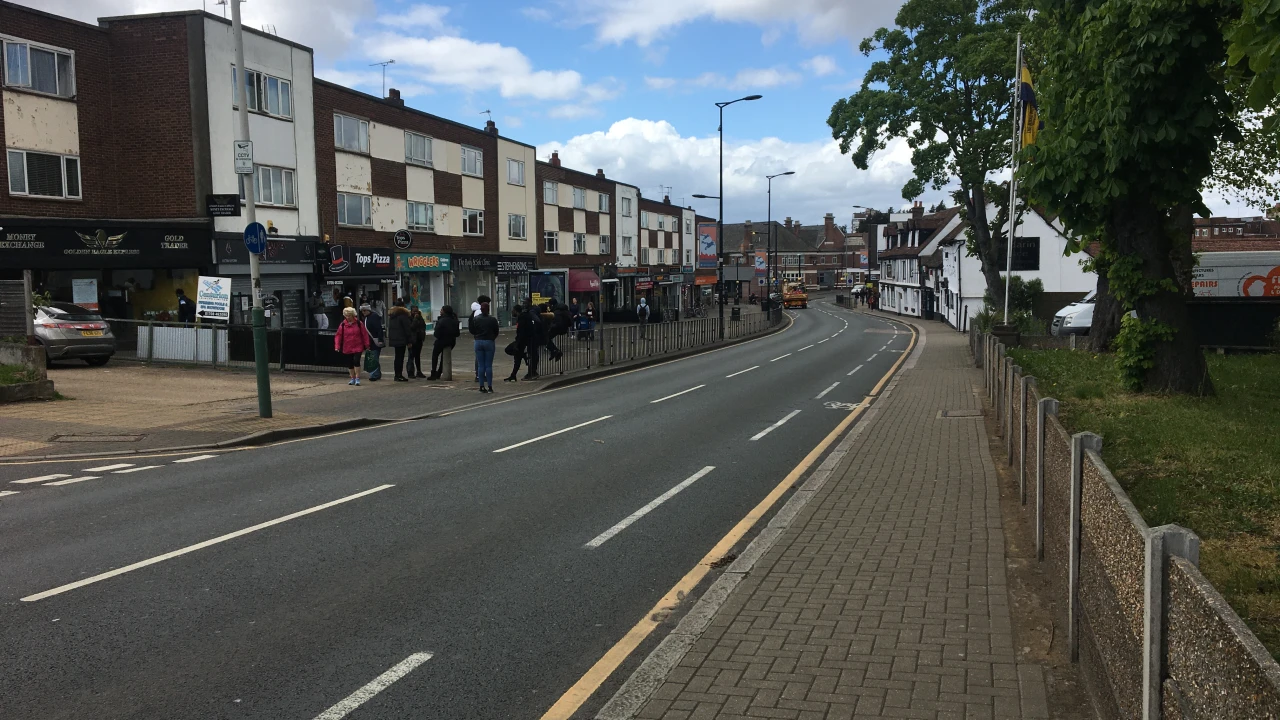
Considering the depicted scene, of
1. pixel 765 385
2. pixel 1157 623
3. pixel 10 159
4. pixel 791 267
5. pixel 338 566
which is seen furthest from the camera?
pixel 791 267

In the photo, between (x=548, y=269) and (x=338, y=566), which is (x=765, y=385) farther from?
(x=548, y=269)

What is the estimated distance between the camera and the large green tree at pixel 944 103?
119 ft

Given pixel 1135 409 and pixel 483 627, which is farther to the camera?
pixel 1135 409

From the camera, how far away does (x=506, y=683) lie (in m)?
5.17

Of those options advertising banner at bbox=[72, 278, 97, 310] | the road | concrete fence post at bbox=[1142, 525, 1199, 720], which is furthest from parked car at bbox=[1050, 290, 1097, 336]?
advertising banner at bbox=[72, 278, 97, 310]

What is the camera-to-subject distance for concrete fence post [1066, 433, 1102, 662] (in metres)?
4.67

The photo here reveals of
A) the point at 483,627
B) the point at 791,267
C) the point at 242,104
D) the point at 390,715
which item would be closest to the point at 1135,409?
the point at 483,627

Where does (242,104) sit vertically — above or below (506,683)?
above

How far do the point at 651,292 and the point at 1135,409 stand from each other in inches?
2438

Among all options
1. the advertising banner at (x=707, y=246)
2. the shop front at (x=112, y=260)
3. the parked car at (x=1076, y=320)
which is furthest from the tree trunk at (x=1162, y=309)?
the advertising banner at (x=707, y=246)

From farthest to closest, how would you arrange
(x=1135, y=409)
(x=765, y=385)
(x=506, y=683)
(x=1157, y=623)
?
(x=765, y=385), (x=1135, y=409), (x=506, y=683), (x=1157, y=623)

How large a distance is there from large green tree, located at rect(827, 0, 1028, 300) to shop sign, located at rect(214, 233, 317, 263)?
2348cm

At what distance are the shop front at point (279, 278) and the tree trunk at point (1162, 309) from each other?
24.4 meters

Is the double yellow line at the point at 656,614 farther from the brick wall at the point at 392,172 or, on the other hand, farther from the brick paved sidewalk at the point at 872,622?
the brick wall at the point at 392,172
